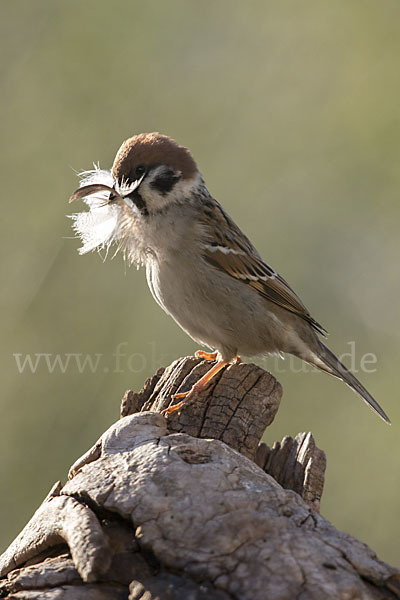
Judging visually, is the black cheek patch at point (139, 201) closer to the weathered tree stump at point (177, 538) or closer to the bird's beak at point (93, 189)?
the bird's beak at point (93, 189)

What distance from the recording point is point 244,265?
12.5 ft

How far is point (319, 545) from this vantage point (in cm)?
195

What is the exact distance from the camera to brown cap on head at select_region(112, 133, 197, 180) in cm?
332

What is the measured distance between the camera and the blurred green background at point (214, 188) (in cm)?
518

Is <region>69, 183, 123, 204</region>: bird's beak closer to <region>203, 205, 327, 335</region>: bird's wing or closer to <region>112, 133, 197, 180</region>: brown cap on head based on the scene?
<region>112, 133, 197, 180</region>: brown cap on head

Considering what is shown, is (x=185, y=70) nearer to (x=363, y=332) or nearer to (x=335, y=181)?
(x=335, y=181)

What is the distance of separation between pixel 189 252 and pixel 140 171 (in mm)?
467

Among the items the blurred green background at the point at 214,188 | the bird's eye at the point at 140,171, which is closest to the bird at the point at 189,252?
the bird's eye at the point at 140,171

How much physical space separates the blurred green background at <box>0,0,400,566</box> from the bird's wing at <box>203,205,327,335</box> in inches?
56.8

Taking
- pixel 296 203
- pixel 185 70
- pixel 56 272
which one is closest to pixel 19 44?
pixel 185 70

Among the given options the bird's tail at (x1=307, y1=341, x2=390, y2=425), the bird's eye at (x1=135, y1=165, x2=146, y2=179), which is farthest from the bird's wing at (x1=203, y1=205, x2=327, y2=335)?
the bird's eye at (x1=135, y1=165, x2=146, y2=179)

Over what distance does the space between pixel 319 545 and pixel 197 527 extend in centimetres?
32

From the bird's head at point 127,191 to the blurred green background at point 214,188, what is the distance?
2075mm

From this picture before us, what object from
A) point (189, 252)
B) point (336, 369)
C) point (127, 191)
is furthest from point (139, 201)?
point (336, 369)
